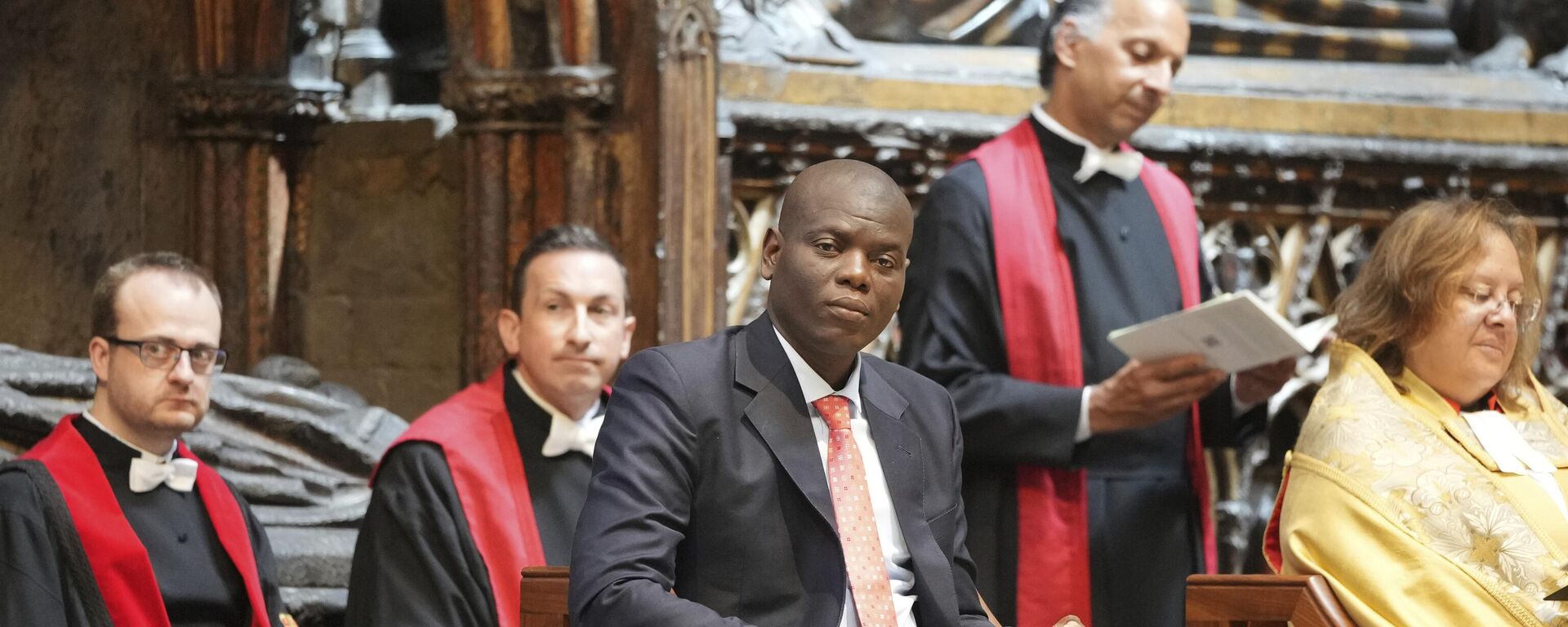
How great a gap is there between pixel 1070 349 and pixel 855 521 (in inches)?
61.9

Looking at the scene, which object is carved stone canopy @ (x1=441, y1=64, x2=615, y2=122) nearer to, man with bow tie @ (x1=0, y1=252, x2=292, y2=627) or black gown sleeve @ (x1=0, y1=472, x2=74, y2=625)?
man with bow tie @ (x1=0, y1=252, x2=292, y2=627)

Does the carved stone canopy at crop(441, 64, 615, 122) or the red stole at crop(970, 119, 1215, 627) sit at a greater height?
the carved stone canopy at crop(441, 64, 615, 122)

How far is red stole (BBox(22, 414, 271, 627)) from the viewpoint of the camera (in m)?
3.33

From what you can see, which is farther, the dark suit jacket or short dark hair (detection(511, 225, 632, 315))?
short dark hair (detection(511, 225, 632, 315))

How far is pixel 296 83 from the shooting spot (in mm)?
5465

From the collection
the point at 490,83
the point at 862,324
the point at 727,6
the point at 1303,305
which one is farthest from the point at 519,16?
the point at 862,324

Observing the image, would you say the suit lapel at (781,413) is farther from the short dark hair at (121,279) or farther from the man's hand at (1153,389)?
the short dark hair at (121,279)

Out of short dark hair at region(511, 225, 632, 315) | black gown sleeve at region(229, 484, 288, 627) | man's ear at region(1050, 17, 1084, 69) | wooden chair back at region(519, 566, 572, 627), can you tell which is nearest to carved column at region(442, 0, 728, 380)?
short dark hair at region(511, 225, 632, 315)

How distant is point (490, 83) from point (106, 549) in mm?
1944

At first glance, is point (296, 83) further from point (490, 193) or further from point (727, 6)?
point (727, 6)

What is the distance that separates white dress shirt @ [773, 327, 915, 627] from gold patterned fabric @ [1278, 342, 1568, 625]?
3.58 feet

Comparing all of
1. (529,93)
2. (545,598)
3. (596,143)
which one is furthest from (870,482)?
(529,93)

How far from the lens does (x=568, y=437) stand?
3832 millimetres

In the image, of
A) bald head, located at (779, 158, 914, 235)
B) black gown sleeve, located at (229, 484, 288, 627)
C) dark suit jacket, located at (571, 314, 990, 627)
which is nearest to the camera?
dark suit jacket, located at (571, 314, 990, 627)
